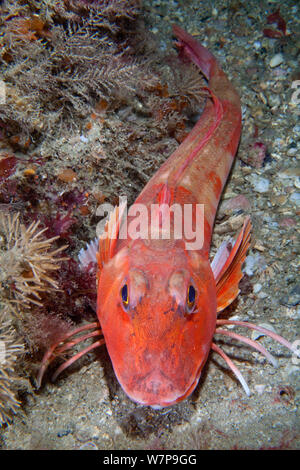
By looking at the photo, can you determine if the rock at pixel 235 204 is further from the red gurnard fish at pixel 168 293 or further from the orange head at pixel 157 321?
the orange head at pixel 157 321

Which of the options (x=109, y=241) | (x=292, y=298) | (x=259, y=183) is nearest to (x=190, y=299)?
(x=109, y=241)

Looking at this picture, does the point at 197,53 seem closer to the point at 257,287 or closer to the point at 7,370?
the point at 257,287

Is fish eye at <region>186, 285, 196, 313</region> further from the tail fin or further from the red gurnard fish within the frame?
the tail fin

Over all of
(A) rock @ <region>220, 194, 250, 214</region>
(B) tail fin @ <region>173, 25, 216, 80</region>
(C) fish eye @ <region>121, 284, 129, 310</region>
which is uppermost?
(B) tail fin @ <region>173, 25, 216, 80</region>

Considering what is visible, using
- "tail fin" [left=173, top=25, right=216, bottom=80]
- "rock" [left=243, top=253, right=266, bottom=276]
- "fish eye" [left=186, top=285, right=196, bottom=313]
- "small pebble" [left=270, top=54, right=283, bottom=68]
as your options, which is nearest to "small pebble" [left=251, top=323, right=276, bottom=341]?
"rock" [left=243, top=253, right=266, bottom=276]

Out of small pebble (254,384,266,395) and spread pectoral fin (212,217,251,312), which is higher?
spread pectoral fin (212,217,251,312)

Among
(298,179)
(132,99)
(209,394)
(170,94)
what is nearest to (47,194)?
(132,99)

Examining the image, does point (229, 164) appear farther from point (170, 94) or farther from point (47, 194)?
point (47, 194)

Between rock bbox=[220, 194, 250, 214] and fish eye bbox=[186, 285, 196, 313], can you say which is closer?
fish eye bbox=[186, 285, 196, 313]

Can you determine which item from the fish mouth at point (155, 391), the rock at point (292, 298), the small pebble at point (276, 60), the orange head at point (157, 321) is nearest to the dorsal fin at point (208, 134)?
the orange head at point (157, 321)
